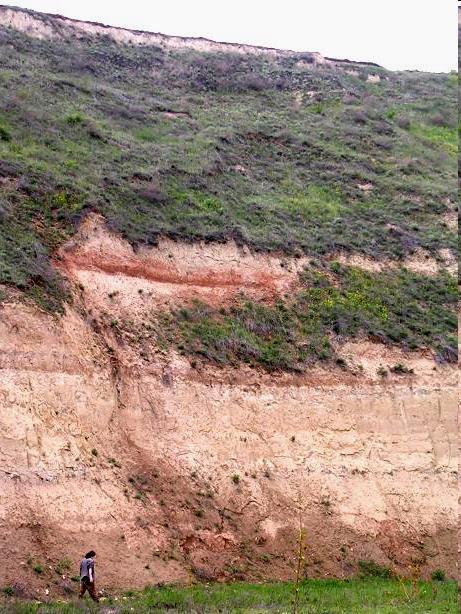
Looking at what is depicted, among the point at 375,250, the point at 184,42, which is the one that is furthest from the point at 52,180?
the point at 184,42

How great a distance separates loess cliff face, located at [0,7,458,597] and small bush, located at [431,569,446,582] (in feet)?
0.50

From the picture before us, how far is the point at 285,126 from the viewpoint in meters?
34.1

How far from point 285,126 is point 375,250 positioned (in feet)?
34.9

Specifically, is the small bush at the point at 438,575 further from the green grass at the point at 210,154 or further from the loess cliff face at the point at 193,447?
the green grass at the point at 210,154

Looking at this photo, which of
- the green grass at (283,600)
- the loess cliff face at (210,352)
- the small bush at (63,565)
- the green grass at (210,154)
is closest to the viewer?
the green grass at (283,600)

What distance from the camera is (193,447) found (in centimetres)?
1753

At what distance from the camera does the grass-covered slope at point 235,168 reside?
2103 centimetres

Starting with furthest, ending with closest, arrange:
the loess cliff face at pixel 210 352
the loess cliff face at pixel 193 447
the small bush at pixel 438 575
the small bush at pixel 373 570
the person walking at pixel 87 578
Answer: the small bush at pixel 438 575, the small bush at pixel 373 570, the loess cliff face at pixel 210 352, the loess cliff face at pixel 193 447, the person walking at pixel 87 578

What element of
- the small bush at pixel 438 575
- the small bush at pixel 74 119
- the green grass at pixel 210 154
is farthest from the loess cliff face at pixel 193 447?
the small bush at pixel 74 119

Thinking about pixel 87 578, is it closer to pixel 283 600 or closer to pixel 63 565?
pixel 63 565

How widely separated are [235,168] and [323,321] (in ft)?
28.4

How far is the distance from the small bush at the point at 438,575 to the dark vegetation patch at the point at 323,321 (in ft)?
18.1

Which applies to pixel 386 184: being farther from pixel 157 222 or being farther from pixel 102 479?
pixel 102 479

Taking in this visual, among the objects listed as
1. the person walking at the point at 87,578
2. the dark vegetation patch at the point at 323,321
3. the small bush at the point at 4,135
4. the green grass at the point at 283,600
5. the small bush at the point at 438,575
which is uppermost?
the small bush at the point at 4,135
